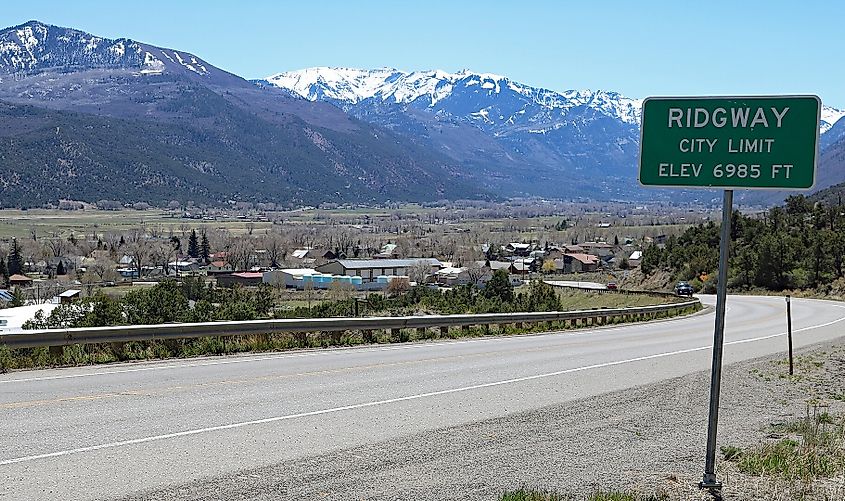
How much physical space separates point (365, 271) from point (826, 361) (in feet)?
320

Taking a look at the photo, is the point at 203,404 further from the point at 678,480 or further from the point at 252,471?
the point at 678,480

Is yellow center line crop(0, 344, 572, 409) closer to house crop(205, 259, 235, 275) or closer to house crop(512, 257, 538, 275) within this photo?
house crop(512, 257, 538, 275)

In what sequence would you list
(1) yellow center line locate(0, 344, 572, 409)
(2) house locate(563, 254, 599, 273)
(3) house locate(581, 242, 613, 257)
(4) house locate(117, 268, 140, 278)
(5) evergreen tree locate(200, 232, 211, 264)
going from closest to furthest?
1. (1) yellow center line locate(0, 344, 572, 409)
2. (4) house locate(117, 268, 140, 278)
3. (2) house locate(563, 254, 599, 273)
4. (5) evergreen tree locate(200, 232, 211, 264)
5. (3) house locate(581, 242, 613, 257)

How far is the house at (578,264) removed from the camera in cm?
13312

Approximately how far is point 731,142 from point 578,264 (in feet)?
417

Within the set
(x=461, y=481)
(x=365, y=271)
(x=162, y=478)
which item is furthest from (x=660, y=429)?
(x=365, y=271)

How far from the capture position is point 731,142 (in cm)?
791

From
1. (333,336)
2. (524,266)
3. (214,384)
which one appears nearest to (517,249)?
(524,266)

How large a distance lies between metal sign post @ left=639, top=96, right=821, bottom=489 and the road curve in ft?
13.5

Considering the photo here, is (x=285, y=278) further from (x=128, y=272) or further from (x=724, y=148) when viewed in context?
(x=724, y=148)

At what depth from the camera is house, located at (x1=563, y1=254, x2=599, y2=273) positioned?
133 metres

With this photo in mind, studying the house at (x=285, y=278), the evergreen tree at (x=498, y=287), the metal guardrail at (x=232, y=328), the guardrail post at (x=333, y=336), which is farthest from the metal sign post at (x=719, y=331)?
the house at (x=285, y=278)

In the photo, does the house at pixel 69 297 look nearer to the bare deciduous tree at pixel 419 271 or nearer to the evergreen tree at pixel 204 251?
the bare deciduous tree at pixel 419 271

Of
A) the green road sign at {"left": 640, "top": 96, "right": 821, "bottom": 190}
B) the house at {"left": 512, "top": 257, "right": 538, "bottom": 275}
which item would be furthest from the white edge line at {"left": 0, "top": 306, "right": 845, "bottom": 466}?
the house at {"left": 512, "top": 257, "right": 538, "bottom": 275}
